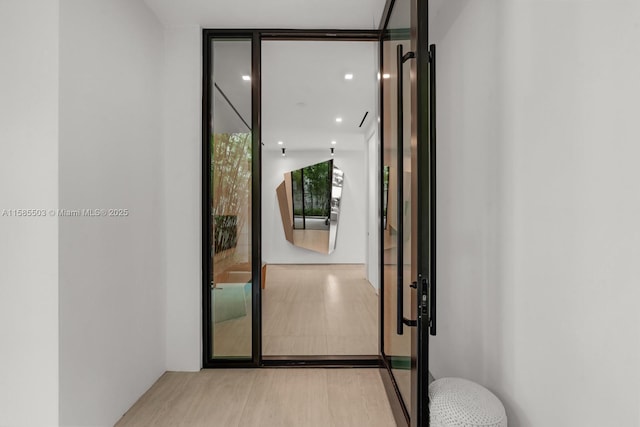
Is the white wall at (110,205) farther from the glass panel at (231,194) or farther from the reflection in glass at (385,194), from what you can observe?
the reflection in glass at (385,194)

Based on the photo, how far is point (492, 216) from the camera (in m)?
1.64

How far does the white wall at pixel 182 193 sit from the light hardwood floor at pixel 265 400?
0.26m

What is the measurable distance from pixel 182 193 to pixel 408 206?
5.94 feet

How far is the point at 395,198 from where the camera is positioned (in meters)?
2.15

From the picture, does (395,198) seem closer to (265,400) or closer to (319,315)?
(265,400)

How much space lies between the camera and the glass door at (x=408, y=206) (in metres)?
1.41

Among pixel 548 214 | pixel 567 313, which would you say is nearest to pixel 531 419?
pixel 567 313

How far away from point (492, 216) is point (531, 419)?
2.82 ft

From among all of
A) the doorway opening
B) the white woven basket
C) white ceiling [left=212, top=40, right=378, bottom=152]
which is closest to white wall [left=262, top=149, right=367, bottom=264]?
the doorway opening

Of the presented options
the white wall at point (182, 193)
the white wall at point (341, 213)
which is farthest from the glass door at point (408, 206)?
the white wall at point (341, 213)

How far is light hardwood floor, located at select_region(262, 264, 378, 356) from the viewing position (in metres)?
3.15

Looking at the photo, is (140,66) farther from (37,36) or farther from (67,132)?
(67,132)

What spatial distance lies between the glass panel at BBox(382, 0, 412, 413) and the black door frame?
334mm

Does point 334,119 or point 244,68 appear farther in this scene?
point 334,119
